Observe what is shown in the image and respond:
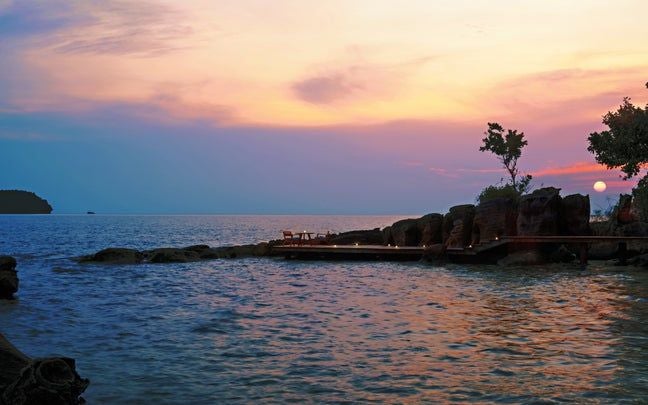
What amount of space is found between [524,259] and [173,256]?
29.3 m

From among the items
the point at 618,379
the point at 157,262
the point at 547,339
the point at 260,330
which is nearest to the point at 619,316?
the point at 547,339

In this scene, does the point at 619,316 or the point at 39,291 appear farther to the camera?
the point at 39,291

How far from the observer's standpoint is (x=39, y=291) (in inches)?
1244

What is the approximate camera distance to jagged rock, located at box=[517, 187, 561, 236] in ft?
142

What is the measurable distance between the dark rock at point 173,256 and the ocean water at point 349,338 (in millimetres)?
17698

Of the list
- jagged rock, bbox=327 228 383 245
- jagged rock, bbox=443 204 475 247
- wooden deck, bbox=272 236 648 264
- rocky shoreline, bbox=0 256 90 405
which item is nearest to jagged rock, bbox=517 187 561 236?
wooden deck, bbox=272 236 648 264

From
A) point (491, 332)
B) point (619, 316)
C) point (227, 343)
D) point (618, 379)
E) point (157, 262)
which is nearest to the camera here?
point (618, 379)

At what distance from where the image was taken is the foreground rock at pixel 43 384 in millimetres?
9062

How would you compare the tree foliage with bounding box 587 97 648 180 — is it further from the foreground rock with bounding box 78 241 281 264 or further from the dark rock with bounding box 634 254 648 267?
the foreground rock with bounding box 78 241 281 264

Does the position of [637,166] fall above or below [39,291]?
above

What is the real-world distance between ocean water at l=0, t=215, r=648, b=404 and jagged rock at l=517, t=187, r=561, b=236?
29.8 ft

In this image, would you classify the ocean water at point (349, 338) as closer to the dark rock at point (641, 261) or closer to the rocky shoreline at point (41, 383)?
the rocky shoreline at point (41, 383)

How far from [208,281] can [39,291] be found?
9.18m

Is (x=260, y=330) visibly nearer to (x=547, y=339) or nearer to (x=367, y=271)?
(x=547, y=339)
